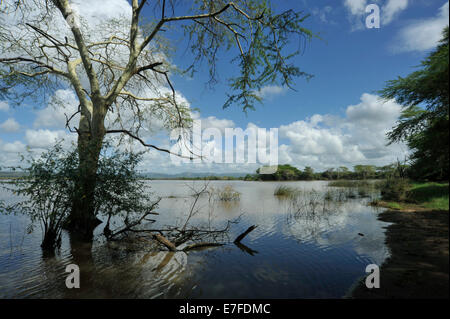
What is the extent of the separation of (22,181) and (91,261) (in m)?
3.21

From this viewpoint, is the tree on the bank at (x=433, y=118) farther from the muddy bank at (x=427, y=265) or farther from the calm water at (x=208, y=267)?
the calm water at (x=208, y=267)

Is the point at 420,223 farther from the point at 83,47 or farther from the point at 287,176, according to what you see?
the point at 287,176

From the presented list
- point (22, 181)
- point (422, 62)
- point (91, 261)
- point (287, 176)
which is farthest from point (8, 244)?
point (287, 176)

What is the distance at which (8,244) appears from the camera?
7254 mm

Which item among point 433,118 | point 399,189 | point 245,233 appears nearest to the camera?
point 433,118

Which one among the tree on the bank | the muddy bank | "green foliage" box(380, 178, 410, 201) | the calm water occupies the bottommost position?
the calm water

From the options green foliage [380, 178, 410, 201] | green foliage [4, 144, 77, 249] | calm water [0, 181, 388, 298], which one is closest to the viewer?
green foliage [380, 178, 410, 201]

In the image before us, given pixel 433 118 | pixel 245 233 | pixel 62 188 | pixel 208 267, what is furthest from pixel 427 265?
pixel 62 188

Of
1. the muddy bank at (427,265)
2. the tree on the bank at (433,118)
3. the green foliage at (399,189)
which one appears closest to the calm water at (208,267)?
the muddy bank at (427,265)

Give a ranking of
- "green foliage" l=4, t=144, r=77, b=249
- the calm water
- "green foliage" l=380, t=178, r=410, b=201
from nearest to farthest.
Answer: "green foliage" l=380, t=178, r=410, b=201 → the calm water → "green foliage" l=4, t=144, r=77, b=249

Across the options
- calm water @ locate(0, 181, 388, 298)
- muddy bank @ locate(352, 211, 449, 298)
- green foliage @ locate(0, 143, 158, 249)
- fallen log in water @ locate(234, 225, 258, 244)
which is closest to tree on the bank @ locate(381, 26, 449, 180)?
muddy bank @ locate(352, 211, 449, 298)

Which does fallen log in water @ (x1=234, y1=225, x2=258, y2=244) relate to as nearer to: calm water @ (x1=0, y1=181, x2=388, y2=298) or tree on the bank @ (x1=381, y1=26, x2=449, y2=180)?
calm water @ (x1=0, y1=181, x2=388, y2=298)

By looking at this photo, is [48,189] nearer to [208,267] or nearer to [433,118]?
[208,267]

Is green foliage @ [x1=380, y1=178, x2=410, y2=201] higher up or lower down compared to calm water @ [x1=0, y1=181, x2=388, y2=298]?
higher up
